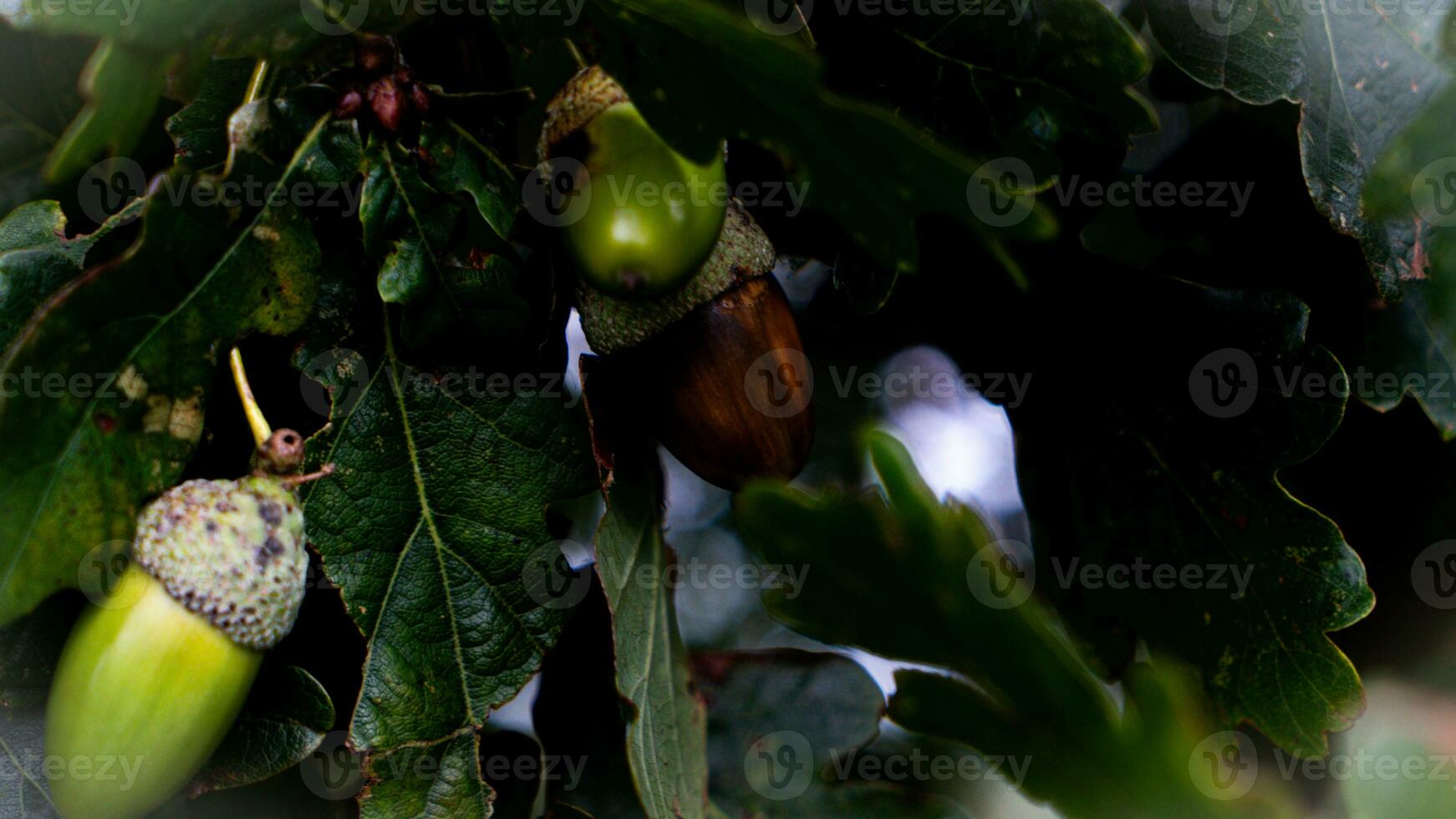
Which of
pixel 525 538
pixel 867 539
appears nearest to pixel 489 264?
pixel 525 538

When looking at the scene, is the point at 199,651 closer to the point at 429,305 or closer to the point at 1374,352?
the point at 429,305

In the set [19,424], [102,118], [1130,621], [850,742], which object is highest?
[102,118]

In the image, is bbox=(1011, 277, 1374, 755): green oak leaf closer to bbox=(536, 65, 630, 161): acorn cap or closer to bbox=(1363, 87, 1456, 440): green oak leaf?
bbox=(1363, 87, 1456, 440): green oak leaf

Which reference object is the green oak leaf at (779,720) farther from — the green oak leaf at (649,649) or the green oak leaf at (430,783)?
the green oak leaf at (430,783)

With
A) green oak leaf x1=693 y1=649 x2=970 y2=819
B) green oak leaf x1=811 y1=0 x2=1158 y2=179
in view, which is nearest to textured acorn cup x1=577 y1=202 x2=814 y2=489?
green oak leaf x1=811 y1=0 x2=1158 y2=179

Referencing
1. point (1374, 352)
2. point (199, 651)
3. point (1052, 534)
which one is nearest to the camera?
point (199, 651)
